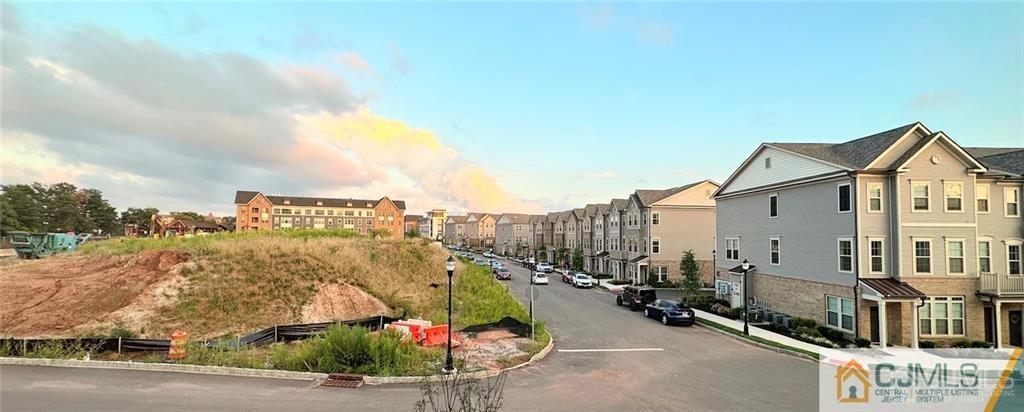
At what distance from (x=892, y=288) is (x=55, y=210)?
98.1 metres

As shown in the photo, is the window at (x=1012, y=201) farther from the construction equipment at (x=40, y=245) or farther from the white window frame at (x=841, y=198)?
the construction equipment at (x=40, y=245)

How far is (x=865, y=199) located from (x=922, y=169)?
276 cm

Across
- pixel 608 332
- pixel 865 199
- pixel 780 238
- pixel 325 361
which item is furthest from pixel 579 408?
pixel 780 238

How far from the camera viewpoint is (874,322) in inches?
746

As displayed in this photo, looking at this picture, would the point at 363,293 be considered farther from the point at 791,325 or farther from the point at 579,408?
the point at 791,325

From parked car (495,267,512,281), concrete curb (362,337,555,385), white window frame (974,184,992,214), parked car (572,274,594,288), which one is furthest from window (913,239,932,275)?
parked car (495,267,512,281)

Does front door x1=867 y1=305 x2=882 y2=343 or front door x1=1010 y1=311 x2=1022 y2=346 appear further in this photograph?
front door x1=1010 y1=311 x2=1022 y2=346

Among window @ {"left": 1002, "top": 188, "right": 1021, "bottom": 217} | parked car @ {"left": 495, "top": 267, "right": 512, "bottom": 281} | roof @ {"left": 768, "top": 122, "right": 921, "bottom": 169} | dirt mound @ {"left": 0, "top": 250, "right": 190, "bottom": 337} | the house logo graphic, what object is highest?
roof @ {"left": 768, "top": 122, "right": 921, "bottom": 169}

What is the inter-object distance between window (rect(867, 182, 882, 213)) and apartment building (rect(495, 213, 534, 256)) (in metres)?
72.7

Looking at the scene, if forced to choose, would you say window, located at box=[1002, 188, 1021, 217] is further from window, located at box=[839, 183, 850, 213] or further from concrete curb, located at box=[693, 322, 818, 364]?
concrete curb, located at box=[693, 322, 818, 364]

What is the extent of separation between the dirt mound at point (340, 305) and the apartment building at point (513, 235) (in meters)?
68.1

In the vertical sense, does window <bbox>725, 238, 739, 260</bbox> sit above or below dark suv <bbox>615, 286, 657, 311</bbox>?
above

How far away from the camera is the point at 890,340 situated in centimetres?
1889

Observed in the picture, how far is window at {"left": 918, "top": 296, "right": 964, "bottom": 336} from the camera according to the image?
61.8 feet
